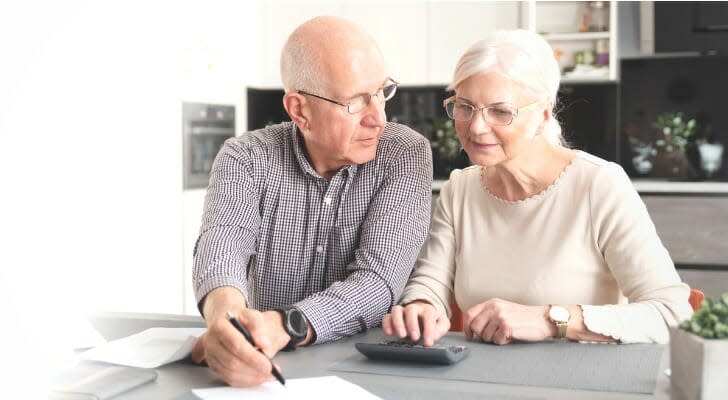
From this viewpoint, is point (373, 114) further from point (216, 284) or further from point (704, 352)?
point (704, 352)

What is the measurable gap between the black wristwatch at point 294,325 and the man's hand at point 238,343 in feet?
0.03

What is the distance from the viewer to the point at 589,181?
1757 mm

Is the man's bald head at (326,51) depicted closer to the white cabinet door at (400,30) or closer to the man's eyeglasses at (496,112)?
the man's eyeglasses at (496,112)

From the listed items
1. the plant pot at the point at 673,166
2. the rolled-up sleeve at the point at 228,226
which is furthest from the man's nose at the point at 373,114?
the plant pot at the point at 673,166

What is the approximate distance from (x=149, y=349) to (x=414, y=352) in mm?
462

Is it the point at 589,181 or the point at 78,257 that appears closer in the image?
the point at 78,257

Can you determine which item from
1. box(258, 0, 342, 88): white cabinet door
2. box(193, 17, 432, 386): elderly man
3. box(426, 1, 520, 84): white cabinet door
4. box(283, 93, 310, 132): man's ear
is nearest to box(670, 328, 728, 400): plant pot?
box(193, 17, 432, 386): elderly man

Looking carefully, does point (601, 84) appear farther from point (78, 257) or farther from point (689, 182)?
point (78, 257)

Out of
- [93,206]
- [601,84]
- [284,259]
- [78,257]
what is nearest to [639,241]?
[284,259]

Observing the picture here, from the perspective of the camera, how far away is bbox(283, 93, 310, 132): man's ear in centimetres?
183

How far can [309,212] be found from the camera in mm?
1829

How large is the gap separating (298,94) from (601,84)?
354cm

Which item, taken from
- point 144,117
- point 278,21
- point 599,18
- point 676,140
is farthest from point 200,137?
point 676,140

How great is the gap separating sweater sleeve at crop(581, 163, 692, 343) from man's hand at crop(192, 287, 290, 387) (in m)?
0.57
